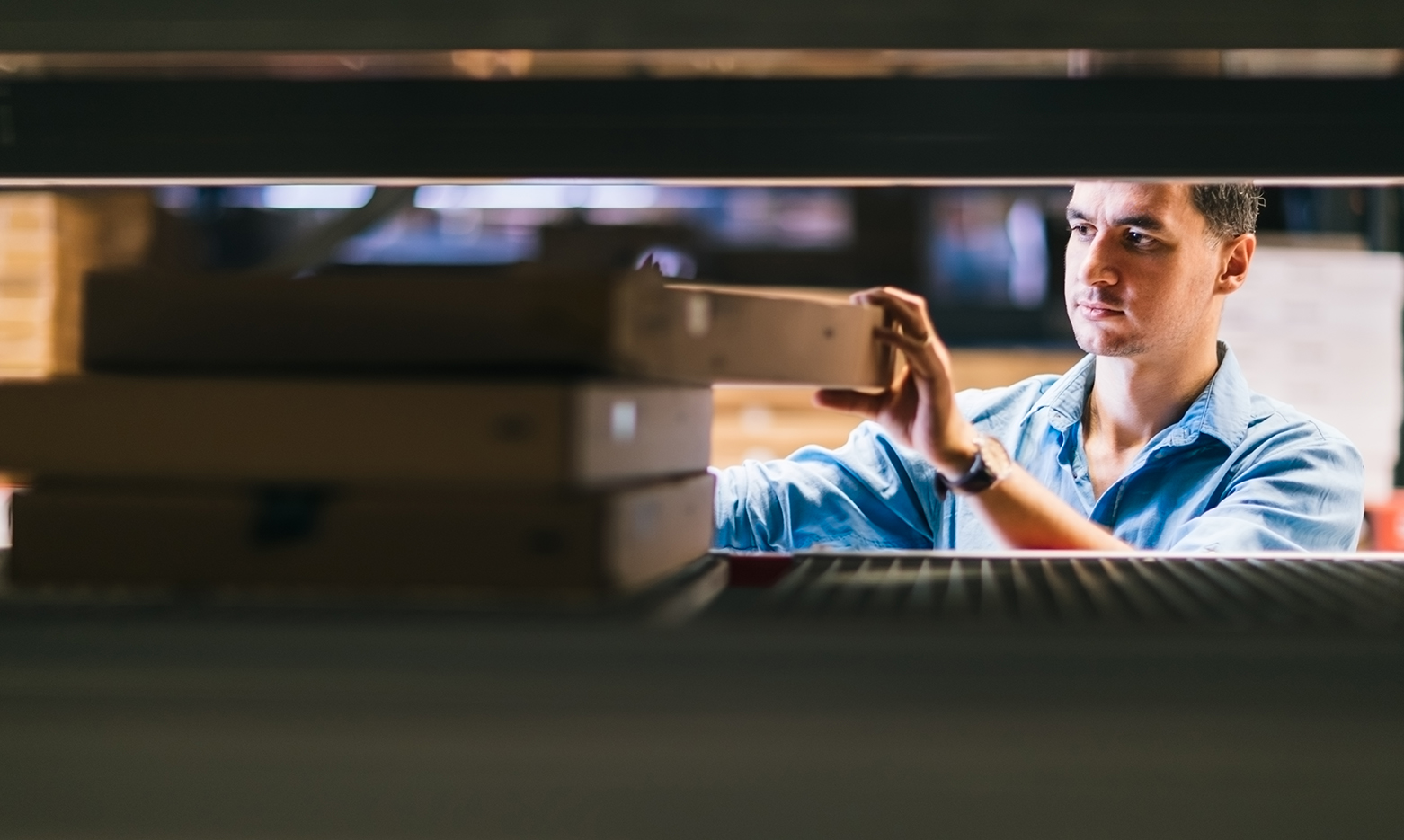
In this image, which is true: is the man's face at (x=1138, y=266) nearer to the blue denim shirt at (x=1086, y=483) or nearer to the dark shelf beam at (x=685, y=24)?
the blue denim shirt at (x=1086, y=483)

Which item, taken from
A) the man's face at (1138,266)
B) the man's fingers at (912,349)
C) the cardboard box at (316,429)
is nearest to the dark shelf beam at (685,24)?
the cardboard box at (316,429)

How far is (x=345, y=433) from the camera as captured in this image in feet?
2.32

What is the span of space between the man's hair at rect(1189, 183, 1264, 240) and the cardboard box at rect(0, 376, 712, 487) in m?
1.49

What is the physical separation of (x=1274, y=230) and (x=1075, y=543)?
7.42 ft

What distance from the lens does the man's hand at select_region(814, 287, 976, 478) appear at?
127cm

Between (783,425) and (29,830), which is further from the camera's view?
(783,425)

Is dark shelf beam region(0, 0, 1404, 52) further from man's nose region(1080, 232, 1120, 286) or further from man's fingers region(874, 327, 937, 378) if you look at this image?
man's nose region(1080, 232, 1120, 286)

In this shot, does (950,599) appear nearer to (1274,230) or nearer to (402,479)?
(402,479)

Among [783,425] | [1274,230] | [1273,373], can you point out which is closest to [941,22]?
[783,425]

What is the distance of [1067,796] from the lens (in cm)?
60

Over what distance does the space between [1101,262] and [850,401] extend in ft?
2.58

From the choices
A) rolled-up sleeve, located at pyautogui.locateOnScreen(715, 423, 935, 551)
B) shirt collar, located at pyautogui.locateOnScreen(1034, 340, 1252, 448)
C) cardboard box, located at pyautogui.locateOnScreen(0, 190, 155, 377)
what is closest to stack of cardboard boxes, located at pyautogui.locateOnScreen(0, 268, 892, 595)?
rolled-up sleeve, located at pyautogui.locateOnScreen(715, 423, 935, 551)

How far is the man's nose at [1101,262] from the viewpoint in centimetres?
194

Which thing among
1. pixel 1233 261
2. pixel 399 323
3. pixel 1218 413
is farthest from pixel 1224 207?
pixel 399 323
